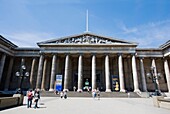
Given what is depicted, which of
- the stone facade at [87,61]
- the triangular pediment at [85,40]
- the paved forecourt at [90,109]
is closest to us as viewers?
the paved forecourt at [90,109]

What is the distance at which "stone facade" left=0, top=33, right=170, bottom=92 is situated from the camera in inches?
1025

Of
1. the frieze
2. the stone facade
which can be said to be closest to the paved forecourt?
the stone facade

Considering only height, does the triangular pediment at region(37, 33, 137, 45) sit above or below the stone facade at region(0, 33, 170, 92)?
above

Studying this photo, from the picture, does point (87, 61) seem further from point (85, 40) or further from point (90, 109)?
point (90, 109)

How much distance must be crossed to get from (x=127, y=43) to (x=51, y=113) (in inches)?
932

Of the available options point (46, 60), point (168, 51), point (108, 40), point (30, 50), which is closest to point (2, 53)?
point (30, 50)

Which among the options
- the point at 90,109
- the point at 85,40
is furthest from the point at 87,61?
the point at 90,109

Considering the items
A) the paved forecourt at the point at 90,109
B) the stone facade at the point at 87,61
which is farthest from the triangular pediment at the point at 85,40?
the paved forecourt at the point at 90,109

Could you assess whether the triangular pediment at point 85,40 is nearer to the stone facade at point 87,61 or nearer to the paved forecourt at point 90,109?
the stone facade at point 87,61

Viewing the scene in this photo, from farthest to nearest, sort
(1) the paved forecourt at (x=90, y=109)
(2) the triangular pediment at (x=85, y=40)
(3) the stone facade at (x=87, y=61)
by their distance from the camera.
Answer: (2) the triangular pediment at (x=85, y=40), (3) the stone facade at (x=87, y=61), (1) the paved forecourt at (x=90, y=109)

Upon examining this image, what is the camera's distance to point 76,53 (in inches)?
1068

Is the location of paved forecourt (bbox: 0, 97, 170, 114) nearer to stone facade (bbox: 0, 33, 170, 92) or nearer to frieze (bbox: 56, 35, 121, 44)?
stone facade (bbox: 0, 33, 170, 92)

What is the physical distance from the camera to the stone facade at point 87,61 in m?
26.0

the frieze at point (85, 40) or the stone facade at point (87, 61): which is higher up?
the frieze at point (85, 40)
